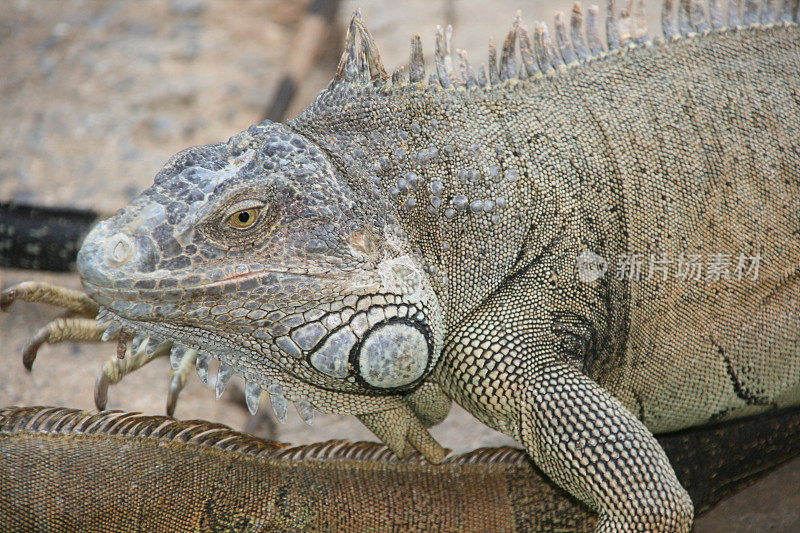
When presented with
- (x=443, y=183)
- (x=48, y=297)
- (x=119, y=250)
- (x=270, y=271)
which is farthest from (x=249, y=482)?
(x=443, y=183)

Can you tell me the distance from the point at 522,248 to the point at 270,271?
114 centimetres

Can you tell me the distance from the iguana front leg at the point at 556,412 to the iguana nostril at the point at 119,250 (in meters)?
1.40

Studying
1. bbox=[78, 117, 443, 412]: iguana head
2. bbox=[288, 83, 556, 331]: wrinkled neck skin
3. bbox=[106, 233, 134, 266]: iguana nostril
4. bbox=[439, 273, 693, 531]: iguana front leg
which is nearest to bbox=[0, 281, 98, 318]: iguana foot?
bbox=[78, 117, 443, 412]: iguana head

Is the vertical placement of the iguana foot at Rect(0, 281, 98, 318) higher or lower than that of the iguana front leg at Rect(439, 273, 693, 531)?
higher

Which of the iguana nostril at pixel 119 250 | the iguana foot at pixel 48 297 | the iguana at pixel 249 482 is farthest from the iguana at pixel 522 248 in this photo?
the iguana foot at pixel 48 297

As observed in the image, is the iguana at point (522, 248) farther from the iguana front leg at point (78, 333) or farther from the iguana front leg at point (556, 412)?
the iguana front leg at point (78, 333)

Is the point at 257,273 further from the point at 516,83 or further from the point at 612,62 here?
the point at 612,62

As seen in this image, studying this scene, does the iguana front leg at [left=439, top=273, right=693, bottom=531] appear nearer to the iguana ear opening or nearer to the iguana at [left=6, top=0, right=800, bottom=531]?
the iguana at [left=6, top=0, right=800, bottom=531]

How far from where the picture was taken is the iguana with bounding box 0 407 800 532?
319 centimetres

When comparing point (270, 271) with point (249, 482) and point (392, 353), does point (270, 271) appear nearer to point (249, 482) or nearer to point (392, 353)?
point (392, 353)

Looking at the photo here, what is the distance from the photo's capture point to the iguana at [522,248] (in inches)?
114

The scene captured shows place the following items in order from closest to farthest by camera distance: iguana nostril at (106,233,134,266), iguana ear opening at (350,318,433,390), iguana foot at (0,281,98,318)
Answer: iguana nostril at (106,233,134,266)
iguana ear opening at (350,318,433,390)
iguana foot at (0,281,98,318)

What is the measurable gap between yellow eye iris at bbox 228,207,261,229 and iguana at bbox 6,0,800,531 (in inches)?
1.1

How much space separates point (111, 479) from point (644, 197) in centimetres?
276
